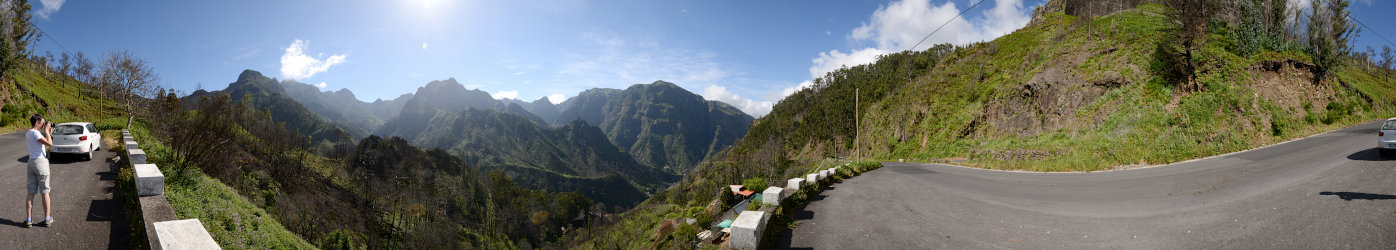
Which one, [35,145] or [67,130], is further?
[67,130]

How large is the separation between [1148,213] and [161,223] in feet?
44.0

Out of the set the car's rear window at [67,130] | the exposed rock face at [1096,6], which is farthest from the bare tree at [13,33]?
the exposed rock face at [1096,6]

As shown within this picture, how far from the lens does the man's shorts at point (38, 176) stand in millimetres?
6594

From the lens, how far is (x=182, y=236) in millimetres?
4461

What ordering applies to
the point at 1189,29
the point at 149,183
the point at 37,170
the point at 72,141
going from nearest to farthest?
the point at 37,170 < the point at 149,183 < the point at 72,141 < the point at 1189,29

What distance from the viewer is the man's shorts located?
659 cm

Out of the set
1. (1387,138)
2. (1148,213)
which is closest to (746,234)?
(1148,213)

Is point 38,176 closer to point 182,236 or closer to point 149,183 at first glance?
point 149,183

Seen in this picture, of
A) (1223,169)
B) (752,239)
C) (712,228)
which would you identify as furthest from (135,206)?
(1223,169)

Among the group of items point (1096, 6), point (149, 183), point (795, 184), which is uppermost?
point (1096, 6)

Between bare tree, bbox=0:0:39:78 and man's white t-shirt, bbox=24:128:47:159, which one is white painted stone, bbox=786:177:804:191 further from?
bare tree, bbox=0:0:39:78

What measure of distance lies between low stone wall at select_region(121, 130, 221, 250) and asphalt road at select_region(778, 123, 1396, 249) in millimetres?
6709

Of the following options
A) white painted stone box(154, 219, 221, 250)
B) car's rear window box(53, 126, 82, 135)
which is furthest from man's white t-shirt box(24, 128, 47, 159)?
car's rear window box(53, 126, 82, 135)

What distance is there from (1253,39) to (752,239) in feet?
108
